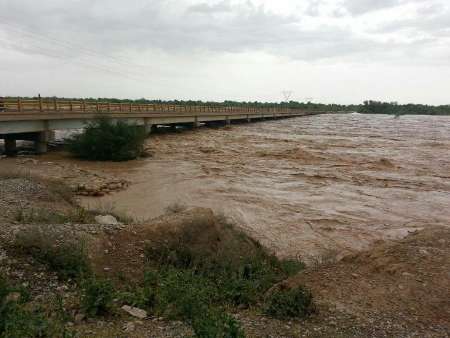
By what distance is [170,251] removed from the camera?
26.2ft

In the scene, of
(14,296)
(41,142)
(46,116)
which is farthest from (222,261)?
(41,142)

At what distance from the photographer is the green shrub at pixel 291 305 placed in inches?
218

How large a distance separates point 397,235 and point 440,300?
20.1 ft

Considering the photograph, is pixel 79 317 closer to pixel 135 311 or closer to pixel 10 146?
pixel 135 311

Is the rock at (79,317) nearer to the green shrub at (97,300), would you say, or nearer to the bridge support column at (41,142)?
the green shrub at (97,300)

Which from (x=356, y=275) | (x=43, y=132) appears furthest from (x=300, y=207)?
(x=43, y=132)

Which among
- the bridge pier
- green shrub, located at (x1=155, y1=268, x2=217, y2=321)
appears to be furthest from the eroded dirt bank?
green shrub, located at (x1=155, y1=268, x2=217, y2=321)

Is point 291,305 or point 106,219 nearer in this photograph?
point 291,305

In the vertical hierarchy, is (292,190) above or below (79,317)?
below

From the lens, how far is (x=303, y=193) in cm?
1786

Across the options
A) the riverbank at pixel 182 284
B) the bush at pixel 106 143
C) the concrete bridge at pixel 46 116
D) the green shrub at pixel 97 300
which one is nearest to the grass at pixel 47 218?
the riverbank at pixel 182 284

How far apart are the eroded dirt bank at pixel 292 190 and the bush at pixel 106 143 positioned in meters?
1.23

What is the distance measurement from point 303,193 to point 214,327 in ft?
45.7

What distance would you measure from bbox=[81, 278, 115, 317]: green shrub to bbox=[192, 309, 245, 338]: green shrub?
126 cm
